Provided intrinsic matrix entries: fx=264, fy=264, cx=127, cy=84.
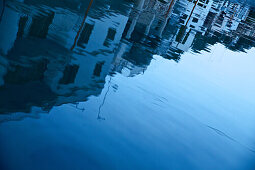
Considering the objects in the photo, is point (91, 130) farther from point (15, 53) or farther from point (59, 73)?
point (15, 53)

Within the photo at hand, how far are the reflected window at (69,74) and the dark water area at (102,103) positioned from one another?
0.08 feet

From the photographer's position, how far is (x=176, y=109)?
5738mm

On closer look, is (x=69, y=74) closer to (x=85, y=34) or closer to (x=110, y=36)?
(x=85, y=34)

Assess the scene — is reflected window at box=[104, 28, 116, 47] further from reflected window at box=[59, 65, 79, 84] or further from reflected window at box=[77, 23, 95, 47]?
reflected window at box=[59, 65, 79, 84]

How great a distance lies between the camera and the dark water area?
3.24 metres

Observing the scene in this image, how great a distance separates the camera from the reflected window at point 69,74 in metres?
4.80

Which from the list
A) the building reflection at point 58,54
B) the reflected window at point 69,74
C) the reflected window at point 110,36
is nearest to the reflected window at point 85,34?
the building reflection at point 58,54

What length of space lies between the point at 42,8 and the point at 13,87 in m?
5.35

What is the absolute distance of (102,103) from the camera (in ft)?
15.0

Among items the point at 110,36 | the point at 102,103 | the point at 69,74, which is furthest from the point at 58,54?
the point at 110,36

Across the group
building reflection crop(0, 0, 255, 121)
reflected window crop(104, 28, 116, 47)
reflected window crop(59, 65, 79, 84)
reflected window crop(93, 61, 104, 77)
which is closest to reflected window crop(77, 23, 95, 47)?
building reflection crop(0, 0, 255, 121)

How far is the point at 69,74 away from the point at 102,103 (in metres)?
1.05

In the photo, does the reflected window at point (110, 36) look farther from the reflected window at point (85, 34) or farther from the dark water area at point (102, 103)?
the reflected window at point (85, 34)

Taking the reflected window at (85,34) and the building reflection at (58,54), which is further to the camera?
the reflected window at (85,34)
